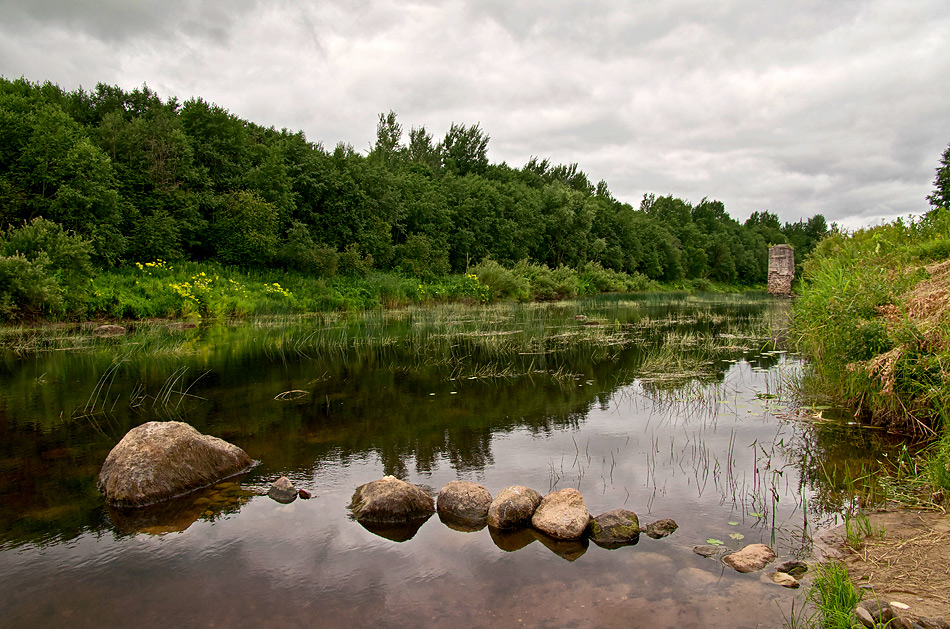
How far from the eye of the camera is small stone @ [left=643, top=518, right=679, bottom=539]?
476 cm

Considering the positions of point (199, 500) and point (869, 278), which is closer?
point (199, 500)

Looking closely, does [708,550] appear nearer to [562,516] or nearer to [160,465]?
[562,516]

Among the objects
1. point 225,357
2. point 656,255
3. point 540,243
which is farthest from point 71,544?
point 656,255

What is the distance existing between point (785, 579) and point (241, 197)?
32959 mm

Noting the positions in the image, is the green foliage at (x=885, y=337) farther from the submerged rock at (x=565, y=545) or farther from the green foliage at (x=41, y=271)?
the green foliage at (x=41, y=271)

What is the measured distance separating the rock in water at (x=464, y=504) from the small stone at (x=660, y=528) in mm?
1453

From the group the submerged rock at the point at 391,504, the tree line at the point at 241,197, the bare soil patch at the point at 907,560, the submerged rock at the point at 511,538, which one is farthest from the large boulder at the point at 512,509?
the tree line at the point at 241,197

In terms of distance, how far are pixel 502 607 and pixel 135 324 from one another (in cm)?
2169

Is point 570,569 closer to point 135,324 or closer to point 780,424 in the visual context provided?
point 780,424

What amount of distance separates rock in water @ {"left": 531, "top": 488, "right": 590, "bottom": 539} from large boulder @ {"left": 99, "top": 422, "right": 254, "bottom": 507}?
145 inches

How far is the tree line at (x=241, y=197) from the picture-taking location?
24297mm

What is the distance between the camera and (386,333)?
19875 millimetres

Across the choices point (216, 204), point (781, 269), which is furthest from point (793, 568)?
point (781, 269)

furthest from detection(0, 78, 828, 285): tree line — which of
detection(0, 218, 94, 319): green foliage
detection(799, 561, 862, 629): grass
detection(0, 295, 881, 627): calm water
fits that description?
detection(799, 561, 862, 629): grass
